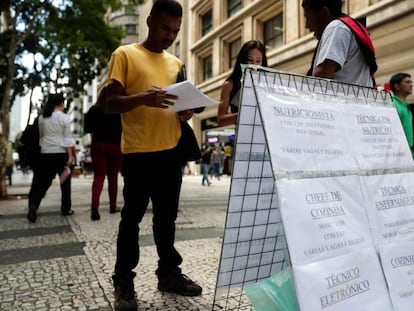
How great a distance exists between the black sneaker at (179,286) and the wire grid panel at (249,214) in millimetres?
580

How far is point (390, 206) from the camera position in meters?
1.70

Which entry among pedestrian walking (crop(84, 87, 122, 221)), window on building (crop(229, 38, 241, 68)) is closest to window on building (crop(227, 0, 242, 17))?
window on building (crop(229, 38, 241, 68))

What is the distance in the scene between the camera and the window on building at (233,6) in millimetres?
20141

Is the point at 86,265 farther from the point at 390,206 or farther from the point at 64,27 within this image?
the point at 64,27

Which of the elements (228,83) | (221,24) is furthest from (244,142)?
(221,24)

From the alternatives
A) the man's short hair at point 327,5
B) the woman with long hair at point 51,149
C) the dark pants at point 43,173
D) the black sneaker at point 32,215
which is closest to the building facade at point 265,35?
the man's short hair at point 327,5

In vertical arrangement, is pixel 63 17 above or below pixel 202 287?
above

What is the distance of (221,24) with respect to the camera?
21406 millimetres

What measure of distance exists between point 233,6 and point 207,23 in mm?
3646

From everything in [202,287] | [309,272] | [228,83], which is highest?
[228,83]

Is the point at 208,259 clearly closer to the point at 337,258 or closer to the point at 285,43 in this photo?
the point at 337,258

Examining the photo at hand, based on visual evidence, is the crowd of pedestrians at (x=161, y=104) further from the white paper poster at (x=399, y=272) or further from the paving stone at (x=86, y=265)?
the white paper poster at (x=399, y=272)

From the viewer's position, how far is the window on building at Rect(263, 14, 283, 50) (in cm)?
1696

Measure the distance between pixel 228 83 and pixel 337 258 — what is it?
156 cm
